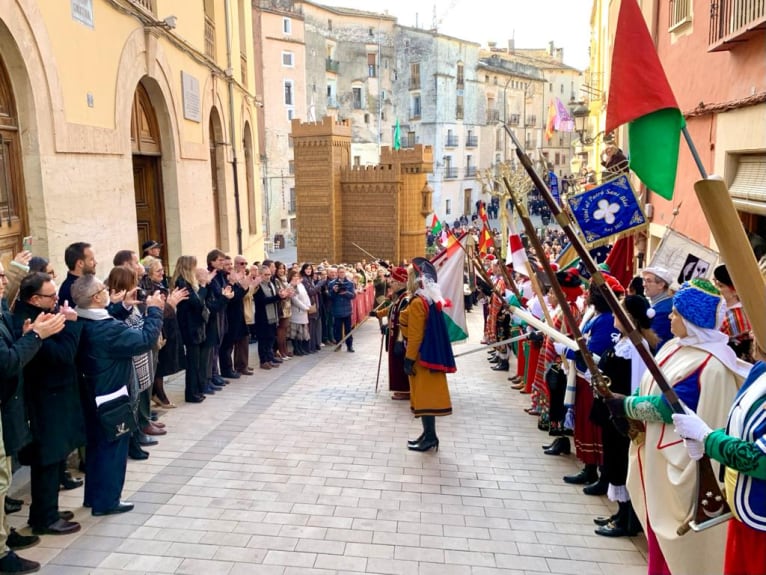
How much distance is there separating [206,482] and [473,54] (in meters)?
55.0

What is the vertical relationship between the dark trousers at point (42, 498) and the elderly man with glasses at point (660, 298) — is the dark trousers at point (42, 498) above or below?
below

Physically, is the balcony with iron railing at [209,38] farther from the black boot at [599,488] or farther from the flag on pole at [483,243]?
the black boot at [599,488]

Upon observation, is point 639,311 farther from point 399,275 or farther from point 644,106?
point 399,275

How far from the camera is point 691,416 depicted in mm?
2910

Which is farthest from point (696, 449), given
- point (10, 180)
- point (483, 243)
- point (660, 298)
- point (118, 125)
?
point (483, 243)

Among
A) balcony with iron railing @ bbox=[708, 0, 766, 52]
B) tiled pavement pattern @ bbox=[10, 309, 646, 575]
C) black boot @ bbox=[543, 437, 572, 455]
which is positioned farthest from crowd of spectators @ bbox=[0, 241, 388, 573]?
balcony with iron railing @ bbox=[708, 0, 766, 52]

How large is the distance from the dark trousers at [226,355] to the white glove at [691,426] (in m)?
6.98

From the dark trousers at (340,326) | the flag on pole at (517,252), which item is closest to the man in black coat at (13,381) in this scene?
the flag on pole at (517,252)

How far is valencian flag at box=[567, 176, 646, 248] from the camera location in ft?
22.0


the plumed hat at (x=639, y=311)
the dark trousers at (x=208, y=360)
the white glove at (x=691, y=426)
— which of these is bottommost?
the dark trousers at (x=208, y=360)

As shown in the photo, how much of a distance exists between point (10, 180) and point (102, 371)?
10.8 ft

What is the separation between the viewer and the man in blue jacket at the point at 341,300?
12281 mm

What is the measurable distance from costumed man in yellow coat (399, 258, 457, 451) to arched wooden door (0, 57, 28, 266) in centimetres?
436

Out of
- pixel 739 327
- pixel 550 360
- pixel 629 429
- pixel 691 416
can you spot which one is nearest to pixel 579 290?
pixel 550 360
